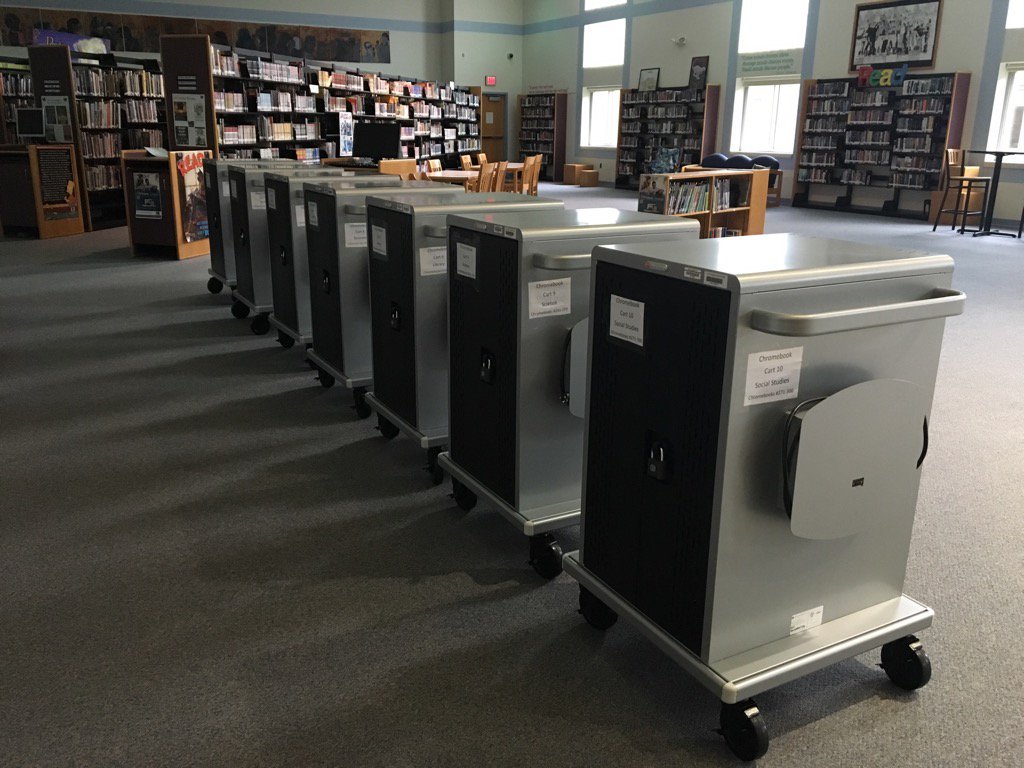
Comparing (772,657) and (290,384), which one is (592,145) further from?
(772,657)

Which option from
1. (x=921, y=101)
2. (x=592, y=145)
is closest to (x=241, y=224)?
(x=921, y=101)

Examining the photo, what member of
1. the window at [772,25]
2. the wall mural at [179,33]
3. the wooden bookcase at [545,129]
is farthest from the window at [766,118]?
the wall mural at [179,33]

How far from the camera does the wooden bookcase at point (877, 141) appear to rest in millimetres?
11500

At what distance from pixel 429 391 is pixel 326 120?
969 centimetres

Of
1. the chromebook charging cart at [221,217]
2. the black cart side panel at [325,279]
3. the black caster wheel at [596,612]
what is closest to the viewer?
the black caster wheel at [596,612]

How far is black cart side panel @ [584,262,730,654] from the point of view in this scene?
1.46 m

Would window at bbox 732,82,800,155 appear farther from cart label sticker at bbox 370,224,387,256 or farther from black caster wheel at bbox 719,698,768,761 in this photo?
black caster wheel at bbox 719,698,768,761

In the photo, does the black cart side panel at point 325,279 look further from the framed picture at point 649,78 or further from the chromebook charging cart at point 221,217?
the framed picture at point 649,78

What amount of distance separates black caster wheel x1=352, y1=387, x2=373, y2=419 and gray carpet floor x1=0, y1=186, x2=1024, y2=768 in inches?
4.1

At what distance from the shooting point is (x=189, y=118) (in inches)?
316

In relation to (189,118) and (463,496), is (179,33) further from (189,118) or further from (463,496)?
(463,496)

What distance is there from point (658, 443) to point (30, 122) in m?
9.70

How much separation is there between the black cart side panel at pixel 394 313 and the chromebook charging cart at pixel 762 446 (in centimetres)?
108

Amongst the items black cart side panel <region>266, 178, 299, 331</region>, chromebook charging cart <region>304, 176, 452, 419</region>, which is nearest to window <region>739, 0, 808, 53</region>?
black cart side panel <region>266, 178, 299, 331</region>
